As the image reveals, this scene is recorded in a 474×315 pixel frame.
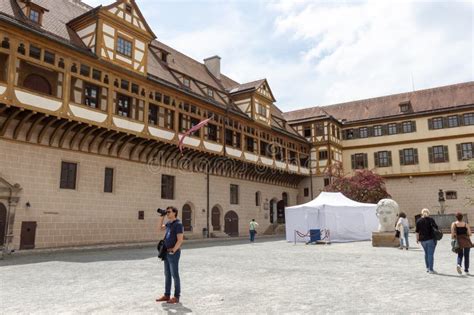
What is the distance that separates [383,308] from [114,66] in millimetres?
17016

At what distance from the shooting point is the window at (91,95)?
1825 centimetres

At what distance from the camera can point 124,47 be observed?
2009 cm

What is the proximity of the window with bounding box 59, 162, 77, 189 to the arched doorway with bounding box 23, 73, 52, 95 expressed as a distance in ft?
11.1

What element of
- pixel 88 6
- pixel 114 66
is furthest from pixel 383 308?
pixel 88 6

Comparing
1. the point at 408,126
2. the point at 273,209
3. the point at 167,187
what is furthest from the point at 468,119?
the point at 167,187

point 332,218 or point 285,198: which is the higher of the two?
point 285,198

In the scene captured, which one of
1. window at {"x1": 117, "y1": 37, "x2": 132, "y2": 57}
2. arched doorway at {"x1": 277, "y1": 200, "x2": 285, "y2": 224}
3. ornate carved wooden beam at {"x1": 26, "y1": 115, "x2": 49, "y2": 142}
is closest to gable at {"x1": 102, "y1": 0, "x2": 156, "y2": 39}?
window at {"x1": 117, "y1": 37, "x2": 132, "y2": 57}

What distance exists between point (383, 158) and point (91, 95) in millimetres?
27998

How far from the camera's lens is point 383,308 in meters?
5.85

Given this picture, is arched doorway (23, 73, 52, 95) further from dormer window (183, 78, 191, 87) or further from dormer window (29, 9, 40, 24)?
dormer window (183, 78, 191, 87)

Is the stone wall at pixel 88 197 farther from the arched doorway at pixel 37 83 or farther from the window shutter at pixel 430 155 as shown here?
the window shutter at pixel 430 155

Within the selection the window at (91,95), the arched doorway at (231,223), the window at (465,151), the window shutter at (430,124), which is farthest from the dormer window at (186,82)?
the window at (465,151)

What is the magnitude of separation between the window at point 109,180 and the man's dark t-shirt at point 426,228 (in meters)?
15.0

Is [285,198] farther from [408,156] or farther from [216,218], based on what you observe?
[408,156]
